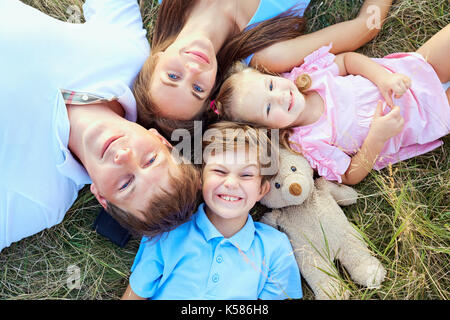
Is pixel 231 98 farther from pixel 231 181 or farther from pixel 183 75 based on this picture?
pixel 231 181

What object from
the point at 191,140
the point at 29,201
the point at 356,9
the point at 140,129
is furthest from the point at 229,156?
the point at 356,9

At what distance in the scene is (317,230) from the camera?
224cm

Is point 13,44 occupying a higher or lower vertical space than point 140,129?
higher

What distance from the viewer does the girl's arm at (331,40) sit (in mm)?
2447

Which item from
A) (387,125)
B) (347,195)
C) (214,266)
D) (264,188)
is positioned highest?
Answer: (387,125)

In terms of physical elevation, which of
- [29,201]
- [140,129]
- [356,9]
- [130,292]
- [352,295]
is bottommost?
[130,292]

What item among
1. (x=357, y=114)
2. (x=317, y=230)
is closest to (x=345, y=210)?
(x=317, y=230)

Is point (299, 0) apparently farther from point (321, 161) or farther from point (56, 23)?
point (56, 23)

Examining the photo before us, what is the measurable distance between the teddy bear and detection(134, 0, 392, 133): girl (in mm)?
643

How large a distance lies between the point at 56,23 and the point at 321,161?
1.73 meters

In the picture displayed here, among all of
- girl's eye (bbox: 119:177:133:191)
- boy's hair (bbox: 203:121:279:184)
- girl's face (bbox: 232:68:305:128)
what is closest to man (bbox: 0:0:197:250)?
girl's eye (bbox: 119:177:133:191)

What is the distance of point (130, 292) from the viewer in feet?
7.37

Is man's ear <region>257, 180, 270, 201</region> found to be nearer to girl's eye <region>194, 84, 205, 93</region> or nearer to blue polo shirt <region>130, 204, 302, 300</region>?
blue polo shirt <region>130, 204, 302, 300</region>

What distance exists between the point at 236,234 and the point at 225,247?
10 centimetres
